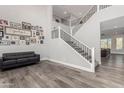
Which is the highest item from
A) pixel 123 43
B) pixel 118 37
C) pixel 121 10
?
pixel 121 10

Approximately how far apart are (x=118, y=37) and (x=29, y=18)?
10.7 m

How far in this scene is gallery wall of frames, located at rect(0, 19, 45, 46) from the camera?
15.0ft

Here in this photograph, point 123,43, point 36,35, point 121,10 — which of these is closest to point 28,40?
point 36,35

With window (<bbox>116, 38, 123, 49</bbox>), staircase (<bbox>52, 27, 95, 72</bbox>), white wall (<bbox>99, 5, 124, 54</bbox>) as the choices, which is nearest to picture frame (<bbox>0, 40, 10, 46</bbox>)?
staircase (<bbox>52, 27, 95, 72</bbox>)

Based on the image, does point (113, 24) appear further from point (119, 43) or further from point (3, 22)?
point (3, 22)

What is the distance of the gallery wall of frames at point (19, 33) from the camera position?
4.57 metres

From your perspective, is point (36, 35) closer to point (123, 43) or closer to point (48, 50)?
point (48, 50)

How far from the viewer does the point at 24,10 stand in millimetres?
5379

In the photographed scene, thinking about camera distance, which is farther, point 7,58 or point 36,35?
point 36,35

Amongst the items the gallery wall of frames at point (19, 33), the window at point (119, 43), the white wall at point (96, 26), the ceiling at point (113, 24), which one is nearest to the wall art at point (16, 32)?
the gallery wall of frames at point (19, 33)

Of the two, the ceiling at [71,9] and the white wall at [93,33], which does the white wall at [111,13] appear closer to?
the white wall at [93,33]

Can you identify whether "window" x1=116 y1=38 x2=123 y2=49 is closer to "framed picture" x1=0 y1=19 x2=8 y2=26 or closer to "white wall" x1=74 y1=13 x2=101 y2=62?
"white wall" x1=74 y1=13 x2=101 y2=62

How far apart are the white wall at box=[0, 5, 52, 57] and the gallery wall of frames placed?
0.22 metres

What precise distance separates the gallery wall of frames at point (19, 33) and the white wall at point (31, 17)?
0.71 feet
